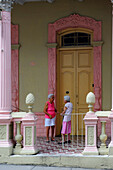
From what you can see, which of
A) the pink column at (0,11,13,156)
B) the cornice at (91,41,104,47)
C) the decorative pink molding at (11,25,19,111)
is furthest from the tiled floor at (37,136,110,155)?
the cornice at (91,41,104,47)

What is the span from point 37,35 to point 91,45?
1.85 meters

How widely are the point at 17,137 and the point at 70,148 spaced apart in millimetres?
1476

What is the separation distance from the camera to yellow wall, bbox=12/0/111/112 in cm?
1074

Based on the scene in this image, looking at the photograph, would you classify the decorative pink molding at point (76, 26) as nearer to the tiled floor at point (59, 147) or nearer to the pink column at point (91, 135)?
the tiled floor at point (59, 147)

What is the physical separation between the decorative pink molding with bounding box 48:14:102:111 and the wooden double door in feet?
0.95

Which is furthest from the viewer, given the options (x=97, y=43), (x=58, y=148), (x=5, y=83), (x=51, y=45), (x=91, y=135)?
(x=51, y=45)

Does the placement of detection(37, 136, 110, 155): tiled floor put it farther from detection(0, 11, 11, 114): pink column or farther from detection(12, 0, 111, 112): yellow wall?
detection(12, 0, 111, 112): yellow wall

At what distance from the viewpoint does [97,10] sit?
10586 millimetres

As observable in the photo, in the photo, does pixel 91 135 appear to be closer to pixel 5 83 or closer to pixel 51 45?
pixel 5 83

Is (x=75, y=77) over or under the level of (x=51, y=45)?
under

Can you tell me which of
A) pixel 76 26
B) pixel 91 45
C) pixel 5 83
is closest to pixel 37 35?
pixel 76 26

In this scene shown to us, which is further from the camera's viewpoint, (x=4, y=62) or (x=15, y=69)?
(x=15, y=69)

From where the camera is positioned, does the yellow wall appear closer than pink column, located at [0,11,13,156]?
No

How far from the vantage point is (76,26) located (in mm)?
10680
